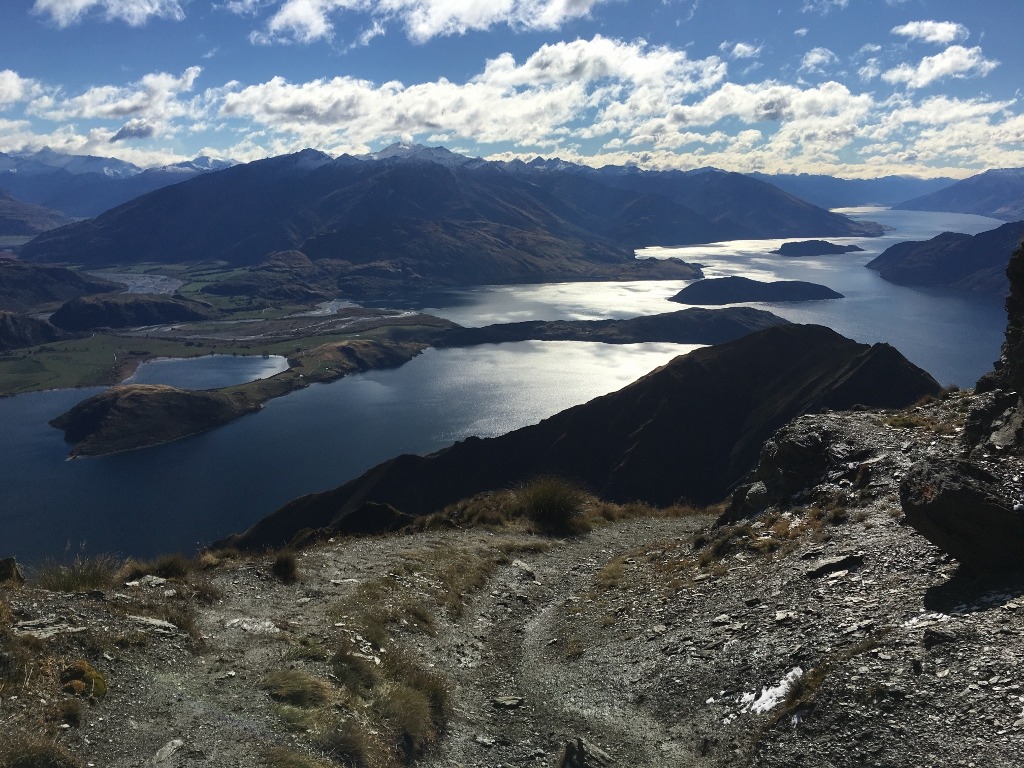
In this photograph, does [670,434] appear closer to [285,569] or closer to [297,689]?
[285,569]

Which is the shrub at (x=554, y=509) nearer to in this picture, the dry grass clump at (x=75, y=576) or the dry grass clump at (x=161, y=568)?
the dry grass clump at (x=161, y=568)

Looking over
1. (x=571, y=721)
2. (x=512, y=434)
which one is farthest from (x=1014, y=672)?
(x=512, y=434)

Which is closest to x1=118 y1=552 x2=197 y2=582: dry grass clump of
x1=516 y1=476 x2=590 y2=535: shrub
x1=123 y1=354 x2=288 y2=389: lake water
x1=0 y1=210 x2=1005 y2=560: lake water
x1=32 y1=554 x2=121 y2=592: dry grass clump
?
x1=32 y1=554 x2=121 y2=592: dry grass clump

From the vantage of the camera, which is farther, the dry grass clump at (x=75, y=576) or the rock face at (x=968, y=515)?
the dry grass clump at (x=75, y=576)

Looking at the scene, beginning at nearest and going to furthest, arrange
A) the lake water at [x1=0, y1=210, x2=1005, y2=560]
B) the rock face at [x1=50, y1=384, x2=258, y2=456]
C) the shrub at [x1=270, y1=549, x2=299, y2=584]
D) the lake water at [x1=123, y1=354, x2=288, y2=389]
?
the shrub at [x1=270, y1=549, x2=299, y2=584] → the lake water at [x1=0, y1=210, x2=1005, y2=560] → the rock face at [x1=50, y1=384, x2=258, y2=456] → the lake water at [x1=123, y1=354, x2=288, y2=389]

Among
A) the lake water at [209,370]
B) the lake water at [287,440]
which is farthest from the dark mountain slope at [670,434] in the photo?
the lake water at [209,370]

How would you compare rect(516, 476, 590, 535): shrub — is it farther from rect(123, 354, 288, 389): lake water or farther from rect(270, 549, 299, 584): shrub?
rect(123, 354, 288, 389): lake water
